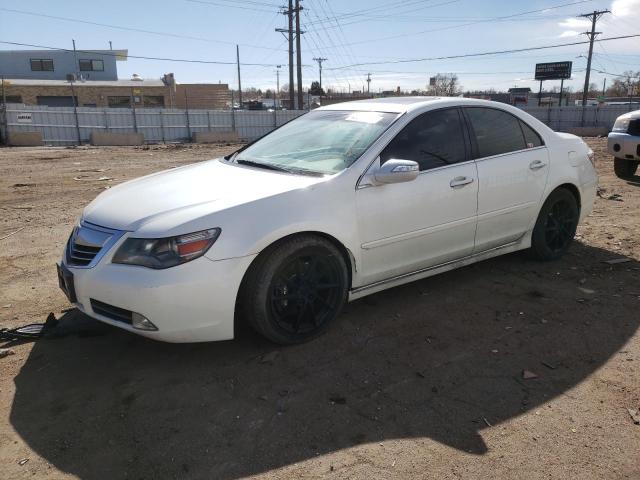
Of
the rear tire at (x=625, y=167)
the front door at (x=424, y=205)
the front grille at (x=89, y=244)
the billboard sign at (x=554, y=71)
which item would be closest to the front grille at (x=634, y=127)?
the rear tire at (x=625, y=167)

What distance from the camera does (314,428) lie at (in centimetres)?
273

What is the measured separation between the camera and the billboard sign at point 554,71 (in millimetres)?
56156

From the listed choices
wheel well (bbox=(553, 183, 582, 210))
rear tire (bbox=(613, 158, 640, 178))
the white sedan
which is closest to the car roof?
the white sedan

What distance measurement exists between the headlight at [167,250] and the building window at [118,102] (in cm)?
4582

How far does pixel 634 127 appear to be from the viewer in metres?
9.28

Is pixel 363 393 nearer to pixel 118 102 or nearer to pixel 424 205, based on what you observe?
pixel 424 205

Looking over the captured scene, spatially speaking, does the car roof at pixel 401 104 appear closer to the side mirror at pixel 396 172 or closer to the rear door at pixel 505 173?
the rear door at pixel 505 173

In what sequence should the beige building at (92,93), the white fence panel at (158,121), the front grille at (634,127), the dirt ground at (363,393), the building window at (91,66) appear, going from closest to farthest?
1. the dirt ground at (363,393)
2. the front grille at (634,127)
3. the white fence panel at (158,121)
4. the beige building at (92,93)
5. the building window at (91,66)

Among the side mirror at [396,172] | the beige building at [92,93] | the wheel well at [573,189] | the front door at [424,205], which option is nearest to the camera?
the side mirror at [396,172]

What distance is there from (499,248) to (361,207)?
171cm

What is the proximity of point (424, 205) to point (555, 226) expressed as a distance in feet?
6.37

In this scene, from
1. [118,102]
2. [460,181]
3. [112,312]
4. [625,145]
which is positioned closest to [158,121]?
[118,102]

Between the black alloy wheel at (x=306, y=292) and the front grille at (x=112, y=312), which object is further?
the black alloy wheel at (x=306, y=292)

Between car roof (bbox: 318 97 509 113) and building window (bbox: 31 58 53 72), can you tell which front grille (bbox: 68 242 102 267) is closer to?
car roof (bbox: 318 97 509 113)
